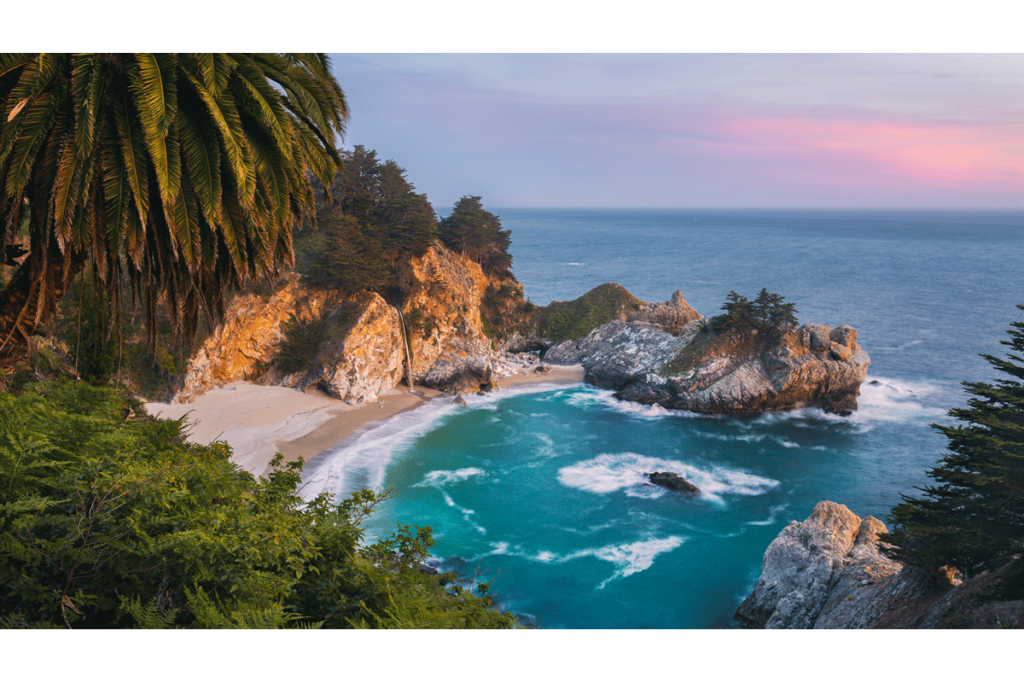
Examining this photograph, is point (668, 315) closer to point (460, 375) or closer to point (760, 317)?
point (760, 317)

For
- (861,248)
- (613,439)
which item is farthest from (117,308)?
(861,248)

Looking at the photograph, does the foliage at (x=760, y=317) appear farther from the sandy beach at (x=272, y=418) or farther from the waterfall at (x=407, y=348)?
the sandy beach at (x=272, y=418)

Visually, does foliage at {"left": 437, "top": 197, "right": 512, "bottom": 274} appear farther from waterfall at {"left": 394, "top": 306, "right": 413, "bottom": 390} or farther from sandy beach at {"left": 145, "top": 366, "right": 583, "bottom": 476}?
sandy beach at {"left": 145, "top": 366, "right": 583, "bottom": 476}

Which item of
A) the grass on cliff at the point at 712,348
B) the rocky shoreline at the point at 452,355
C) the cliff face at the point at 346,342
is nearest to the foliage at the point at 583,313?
the rocky shoreline at the point at 452,355

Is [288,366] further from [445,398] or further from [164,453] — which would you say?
[164,453]

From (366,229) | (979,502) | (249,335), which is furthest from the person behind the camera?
(366,229)

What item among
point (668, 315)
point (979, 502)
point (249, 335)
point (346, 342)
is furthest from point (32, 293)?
point (668, 315)
